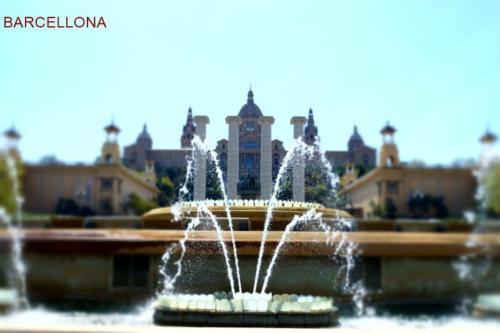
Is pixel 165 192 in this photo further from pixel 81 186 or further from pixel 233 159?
pixel 233 159

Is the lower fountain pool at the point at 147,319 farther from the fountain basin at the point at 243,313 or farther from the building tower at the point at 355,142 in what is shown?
the building tower at the point at 355,142

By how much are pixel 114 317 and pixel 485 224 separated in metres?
4.90

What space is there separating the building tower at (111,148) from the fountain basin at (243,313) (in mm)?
2062

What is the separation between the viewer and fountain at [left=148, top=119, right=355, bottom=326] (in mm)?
5594

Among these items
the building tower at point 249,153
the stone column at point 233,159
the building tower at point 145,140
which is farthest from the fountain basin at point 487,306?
the building tower at point 249,153

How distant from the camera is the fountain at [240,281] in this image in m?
5.59

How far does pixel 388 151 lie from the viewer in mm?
6785

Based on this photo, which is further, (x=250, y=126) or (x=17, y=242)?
(x=250, y=126)

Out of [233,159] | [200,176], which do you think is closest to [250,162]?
[233,159]

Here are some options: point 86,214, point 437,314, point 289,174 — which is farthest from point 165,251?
point 289,174

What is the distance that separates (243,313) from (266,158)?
1435 centimetres

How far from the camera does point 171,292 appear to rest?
22.6 feet

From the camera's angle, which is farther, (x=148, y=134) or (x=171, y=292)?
(x=148, y=134)

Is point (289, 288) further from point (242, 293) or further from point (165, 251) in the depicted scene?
point (165, 251)
